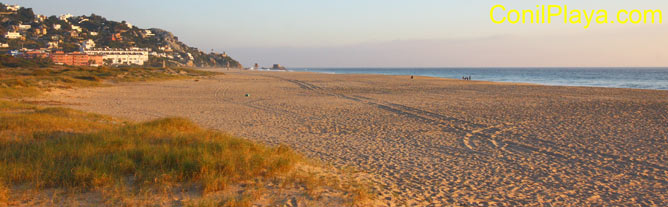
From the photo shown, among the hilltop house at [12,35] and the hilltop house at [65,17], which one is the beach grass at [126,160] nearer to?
the hilltop house at [12,35]

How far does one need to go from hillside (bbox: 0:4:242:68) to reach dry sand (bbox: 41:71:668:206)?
98.4m

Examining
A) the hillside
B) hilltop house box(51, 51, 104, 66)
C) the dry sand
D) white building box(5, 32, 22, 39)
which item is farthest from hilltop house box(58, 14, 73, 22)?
the dry sand

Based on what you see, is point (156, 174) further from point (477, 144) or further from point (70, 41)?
point (70, 41)

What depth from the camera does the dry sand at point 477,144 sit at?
19.1ft

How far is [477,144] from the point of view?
9.48 m

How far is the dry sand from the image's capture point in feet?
19.1

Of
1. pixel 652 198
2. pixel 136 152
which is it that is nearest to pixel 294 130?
pixel 136 152

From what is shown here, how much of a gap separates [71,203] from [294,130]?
22.8ft

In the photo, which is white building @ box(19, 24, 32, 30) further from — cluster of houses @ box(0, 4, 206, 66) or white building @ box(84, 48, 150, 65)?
white building @ box(84, 48, 150, 65)

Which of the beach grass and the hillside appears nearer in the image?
the beach grass

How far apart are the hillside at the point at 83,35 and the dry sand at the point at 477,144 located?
323ft

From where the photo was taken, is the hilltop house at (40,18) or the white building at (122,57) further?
the hilltop house at (40,18)

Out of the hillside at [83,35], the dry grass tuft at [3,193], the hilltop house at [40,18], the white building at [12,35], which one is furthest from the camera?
the hilltop house at [40,18]

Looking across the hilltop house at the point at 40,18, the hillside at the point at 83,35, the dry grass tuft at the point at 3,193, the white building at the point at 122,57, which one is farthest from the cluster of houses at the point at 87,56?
the dry grass tuft at the point at 3,193
